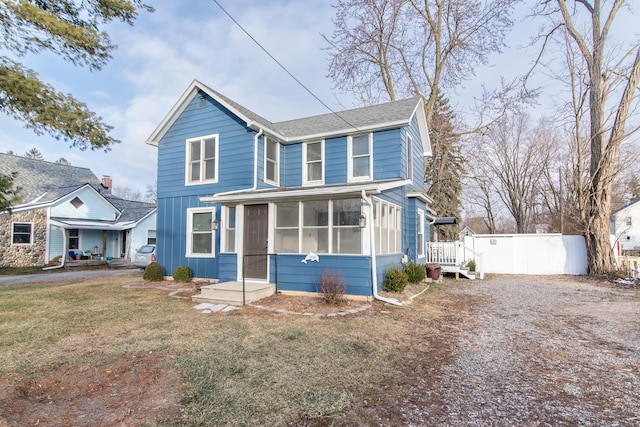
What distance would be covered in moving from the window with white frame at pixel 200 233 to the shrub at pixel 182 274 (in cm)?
49

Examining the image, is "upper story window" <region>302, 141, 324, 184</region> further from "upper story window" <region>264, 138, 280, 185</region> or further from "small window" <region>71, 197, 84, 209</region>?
"small window" <region>71, 197, 84, 209</region>

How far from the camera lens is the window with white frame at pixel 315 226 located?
841 cm

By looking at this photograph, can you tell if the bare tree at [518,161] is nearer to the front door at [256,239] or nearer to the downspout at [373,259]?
the downspout at [373,259]

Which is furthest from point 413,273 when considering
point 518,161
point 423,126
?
point 518,161

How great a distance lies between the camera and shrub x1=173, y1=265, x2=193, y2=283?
35.9 ft

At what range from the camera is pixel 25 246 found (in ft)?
57.0

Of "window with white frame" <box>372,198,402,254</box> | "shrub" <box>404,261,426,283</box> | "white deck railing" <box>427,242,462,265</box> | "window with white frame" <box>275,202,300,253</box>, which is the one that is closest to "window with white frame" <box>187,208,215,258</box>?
"window with white frame" <box>275,202,300,253</box>

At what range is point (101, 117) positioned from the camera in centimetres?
848

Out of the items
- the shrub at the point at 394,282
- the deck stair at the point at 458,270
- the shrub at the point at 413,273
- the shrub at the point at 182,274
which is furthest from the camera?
the deck stair at the point at 458,270

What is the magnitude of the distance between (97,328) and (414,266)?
8479mm

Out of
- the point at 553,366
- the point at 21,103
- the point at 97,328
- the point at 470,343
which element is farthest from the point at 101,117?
the point at 553,366

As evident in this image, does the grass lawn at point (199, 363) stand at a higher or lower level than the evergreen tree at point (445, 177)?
lower

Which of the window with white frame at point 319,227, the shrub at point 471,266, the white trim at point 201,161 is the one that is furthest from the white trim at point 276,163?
the shrub at point 471,266

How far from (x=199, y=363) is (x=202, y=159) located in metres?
A: 8.60
